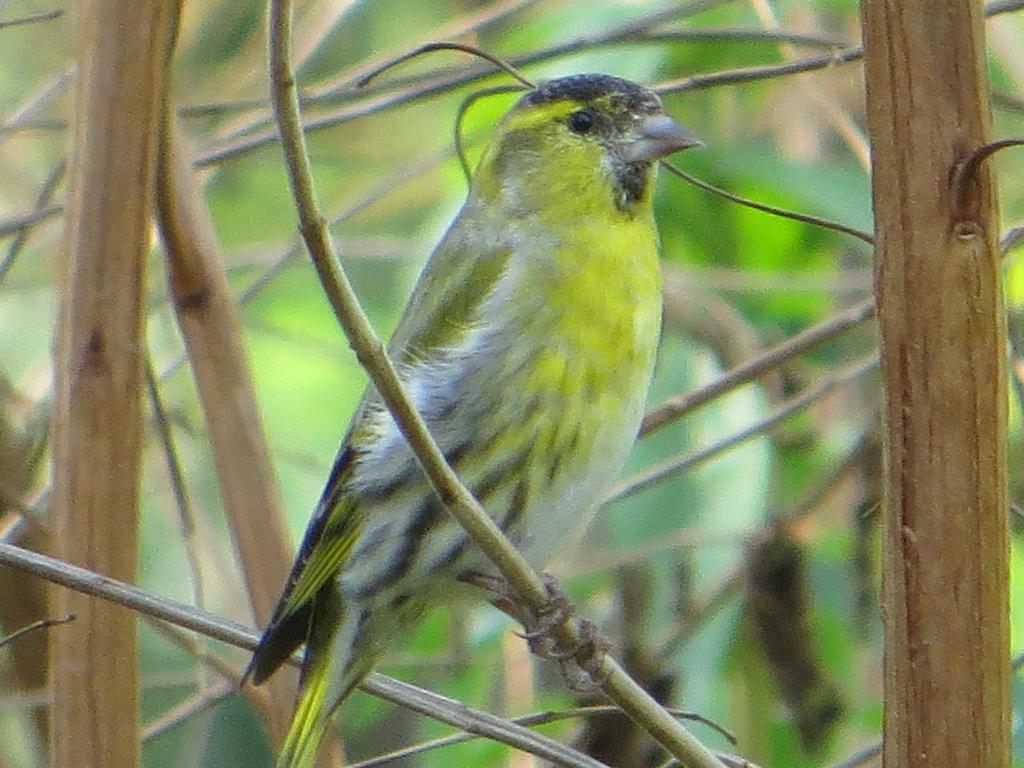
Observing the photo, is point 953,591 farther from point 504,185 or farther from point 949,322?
point 504,185

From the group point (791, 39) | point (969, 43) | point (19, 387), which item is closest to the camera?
point (969, 43)

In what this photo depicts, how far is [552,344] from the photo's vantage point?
2.21m

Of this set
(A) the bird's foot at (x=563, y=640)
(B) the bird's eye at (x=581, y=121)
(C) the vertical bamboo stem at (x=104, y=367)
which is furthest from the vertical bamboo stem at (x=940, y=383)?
(B) the bird's eye at (x=581, y=121)

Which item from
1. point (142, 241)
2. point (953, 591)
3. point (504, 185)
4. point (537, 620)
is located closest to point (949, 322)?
point (953, 591)

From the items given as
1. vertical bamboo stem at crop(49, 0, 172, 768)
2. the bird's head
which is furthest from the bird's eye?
vertical bamboo stem at crop(49, 0, 172, 768)

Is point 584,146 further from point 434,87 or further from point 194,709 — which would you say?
point 194,709

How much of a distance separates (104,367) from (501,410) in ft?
2.01

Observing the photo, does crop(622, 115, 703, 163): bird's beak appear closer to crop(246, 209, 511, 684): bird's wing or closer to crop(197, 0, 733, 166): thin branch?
crop(197, 0, 733, 166): thin branch

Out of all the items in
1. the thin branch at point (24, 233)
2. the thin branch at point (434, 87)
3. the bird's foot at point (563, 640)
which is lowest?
the bird's foot at point (563, 640)

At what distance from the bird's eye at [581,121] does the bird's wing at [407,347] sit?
22 centimetres

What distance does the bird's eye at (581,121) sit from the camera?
8.17 feet

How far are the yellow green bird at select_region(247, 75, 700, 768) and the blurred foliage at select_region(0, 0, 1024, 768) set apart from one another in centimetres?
24

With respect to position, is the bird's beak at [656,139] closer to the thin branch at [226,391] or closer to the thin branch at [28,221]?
the thin branch at [226,391]

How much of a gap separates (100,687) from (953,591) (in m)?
0.88
